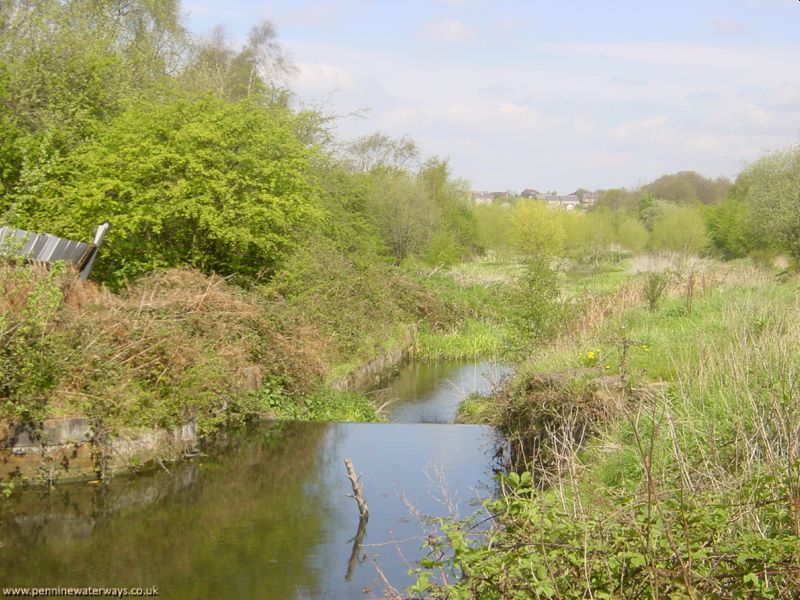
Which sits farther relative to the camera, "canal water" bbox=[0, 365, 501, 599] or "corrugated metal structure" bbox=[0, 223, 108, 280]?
"corrugated metal structure" bbox=[0, 223, 108, 280]

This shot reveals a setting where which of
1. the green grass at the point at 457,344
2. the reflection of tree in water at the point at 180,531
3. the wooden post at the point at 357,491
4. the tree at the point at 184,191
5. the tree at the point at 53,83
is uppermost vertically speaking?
the tree at the point at 53,83

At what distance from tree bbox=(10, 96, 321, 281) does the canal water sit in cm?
579

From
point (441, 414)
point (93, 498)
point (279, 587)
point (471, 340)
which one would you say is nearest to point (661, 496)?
point (279, 587)

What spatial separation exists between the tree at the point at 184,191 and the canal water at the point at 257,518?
5.79m

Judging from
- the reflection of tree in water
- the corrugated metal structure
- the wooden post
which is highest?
the corrugated metal structure

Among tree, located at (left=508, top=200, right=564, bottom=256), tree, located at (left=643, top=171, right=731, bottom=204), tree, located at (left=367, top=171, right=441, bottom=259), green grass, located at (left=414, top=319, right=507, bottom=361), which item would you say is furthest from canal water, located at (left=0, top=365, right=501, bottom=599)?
tree, located at (left=643, top=171, right=731, bottom=204)

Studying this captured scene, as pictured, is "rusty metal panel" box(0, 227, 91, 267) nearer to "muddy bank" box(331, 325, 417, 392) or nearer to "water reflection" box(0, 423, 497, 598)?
"water reflection" box(0, 423, 497, 598)

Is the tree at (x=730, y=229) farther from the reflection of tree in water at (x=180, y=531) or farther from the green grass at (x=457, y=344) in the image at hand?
the reflection of tree in water at (x=180, y=531)

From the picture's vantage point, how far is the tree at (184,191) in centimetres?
1883

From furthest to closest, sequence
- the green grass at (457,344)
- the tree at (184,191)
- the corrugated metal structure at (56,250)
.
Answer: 1. the green grass at (457,344)
2. the tree at (184,191)
3. the corrugated metal structure at (56,250)

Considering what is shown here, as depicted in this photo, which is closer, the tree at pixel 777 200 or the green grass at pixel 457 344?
the green grass at pixel 457 344

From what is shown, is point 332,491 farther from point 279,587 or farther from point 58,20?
point 58,20

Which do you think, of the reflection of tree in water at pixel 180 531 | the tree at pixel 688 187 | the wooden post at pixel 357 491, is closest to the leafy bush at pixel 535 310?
the reflection of tree in water at pixel 180 531

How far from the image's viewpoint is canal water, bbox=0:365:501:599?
346 inches
